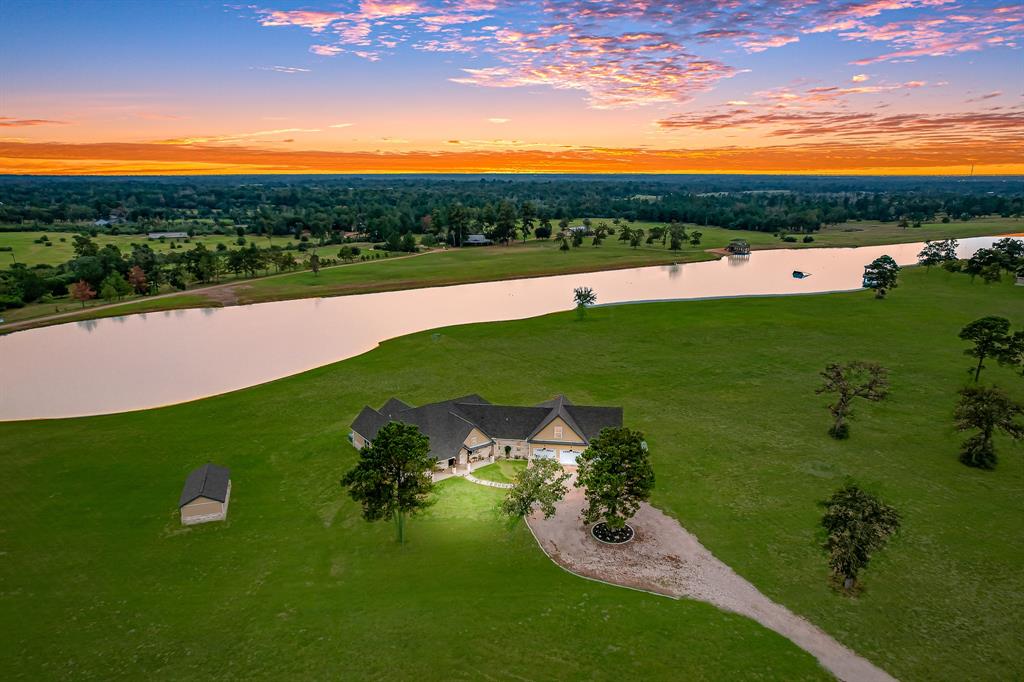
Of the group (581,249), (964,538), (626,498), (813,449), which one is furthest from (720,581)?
(581,249)

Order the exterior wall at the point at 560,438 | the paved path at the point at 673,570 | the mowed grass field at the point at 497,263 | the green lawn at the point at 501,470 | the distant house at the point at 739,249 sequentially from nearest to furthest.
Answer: the paved path at the point at 673,570 → the green lawn at the point at 501,470 → the exterior wall at the point at 560,438 → the mowed grass field at the point at 497,263 → the distant house at the point at 739,249

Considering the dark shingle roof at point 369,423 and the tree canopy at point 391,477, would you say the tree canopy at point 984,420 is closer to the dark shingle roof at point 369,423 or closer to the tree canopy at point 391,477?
the tree canopy at point 391,477

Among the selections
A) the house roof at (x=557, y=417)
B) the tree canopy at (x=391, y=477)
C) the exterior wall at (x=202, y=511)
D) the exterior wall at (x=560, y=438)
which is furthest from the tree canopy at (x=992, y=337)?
the exterior wall at (x=202, y=511)

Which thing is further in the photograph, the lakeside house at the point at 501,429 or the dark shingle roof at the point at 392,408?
the dark shingle roof at the point at 392,408

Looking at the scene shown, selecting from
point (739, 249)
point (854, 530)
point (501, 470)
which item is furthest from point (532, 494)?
point (739, 249)

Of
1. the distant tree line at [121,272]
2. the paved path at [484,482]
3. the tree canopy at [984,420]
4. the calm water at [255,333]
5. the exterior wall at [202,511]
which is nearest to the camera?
the exterior wall at [202,511]

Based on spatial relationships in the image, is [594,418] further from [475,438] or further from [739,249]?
[739,249]
